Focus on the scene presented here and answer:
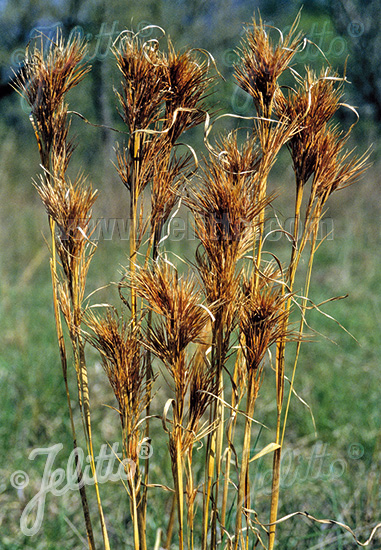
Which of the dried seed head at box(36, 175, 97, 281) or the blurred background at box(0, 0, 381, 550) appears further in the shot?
the blurred background at box(0, 0, 381, 550)

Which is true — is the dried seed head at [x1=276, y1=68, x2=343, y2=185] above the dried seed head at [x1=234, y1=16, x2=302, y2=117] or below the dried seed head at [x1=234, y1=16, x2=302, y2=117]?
below

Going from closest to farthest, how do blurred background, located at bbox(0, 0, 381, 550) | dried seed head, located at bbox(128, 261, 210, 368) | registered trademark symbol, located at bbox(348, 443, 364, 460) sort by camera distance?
dried seed head, located at bbox(128, 261, 210, 368), blurred background, located at bbox(0, 0, 381, 550), registered trademark symbol, located at bbox(348, 443, 364, 460)

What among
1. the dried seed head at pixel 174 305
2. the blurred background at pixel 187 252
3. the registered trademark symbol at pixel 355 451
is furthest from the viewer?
the registered trademark symbol at pixel 355 451

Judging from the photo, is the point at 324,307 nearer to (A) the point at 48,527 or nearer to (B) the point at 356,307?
(B) the point at 356,307

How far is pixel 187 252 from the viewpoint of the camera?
11.9 ft

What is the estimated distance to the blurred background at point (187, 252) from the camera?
128cm

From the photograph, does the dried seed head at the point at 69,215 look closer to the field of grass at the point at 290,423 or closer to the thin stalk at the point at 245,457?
the field of grass at the point at 290,423

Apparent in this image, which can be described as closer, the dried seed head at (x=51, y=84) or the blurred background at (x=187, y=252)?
the dried seed head at (x=51, y=84)

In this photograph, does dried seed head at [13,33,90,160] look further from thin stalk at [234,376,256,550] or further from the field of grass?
thin stalk at [234,376,256,550]

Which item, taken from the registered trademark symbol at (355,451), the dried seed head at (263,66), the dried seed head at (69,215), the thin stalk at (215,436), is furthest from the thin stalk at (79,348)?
the registered trademark symbol at (355,451)

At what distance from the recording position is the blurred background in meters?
1.28

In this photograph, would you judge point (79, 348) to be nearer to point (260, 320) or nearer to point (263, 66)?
point (260, 320)

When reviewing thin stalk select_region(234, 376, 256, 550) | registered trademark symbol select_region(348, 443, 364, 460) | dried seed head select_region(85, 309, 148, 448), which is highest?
dried seed head select_region(85, 309, 148, 448)

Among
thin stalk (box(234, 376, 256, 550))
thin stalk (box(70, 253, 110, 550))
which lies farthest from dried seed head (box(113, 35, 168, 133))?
thin stalk (box(234, 376, 256, 550))
